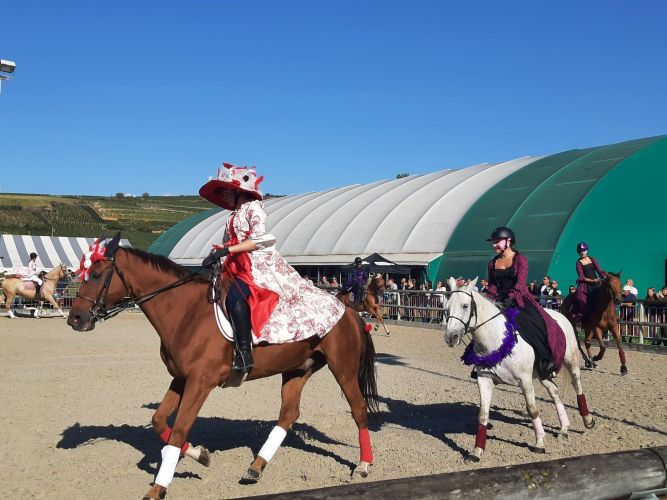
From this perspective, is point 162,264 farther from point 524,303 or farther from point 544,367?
point 544,367

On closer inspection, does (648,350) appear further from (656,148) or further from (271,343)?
(271,343)

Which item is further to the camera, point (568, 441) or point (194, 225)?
point (194, 225)

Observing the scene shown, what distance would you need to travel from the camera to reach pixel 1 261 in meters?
39.1

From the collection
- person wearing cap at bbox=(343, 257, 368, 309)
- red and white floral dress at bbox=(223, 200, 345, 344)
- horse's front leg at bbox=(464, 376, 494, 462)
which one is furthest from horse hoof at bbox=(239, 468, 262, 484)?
person wearing cap at bbox=(343, 257, 368, 309)

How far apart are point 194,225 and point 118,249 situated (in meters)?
46.6

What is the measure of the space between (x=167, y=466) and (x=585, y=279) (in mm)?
9626

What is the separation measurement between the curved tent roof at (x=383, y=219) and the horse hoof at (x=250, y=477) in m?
22.7

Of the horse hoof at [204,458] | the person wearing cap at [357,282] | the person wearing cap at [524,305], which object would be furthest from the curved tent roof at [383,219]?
the horse hoof at [204,458]

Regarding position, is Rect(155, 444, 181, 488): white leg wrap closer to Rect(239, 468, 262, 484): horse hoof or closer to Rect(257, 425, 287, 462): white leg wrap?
Rect(239, 468, 262, 484): horse hoof

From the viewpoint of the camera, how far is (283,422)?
6520 millimetres

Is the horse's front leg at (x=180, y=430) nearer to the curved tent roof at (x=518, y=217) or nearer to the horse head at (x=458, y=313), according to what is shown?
the horse head at (x=458, y=313)

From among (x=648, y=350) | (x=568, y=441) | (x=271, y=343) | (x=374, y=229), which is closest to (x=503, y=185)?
(x=374, y=229)

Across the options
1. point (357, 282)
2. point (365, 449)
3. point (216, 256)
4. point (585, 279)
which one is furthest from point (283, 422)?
point (357, 282)

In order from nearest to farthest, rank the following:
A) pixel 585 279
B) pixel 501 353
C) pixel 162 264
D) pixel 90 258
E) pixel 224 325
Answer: pixel 224 325, pixel 90 258, pixel 162 264, pixel 501 353, pixel 585 279
